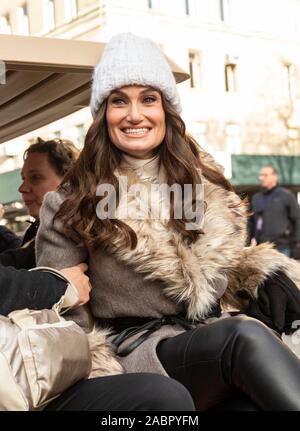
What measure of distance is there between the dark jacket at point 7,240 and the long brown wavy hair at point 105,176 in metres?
1.13

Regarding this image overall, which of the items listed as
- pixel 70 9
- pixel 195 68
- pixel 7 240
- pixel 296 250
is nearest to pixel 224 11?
pixel 195 68

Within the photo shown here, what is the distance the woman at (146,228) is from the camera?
2.30 meters

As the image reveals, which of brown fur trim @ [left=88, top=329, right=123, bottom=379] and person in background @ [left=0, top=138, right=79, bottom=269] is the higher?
person in background @ [left=0, top=138, right=79, bottom=269]

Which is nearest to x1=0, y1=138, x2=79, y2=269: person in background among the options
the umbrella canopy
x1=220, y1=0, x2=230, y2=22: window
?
the umbrella canopy

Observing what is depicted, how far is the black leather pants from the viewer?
198cm

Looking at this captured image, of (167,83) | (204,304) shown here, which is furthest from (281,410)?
(167,83)

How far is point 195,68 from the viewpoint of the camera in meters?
20.0

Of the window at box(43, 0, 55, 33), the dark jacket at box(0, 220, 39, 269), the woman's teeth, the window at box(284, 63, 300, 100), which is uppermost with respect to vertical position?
the window at box(43, 0, 55, 33)

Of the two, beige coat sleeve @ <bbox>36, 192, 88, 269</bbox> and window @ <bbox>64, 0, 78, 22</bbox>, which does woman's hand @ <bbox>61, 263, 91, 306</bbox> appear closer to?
beige coat sleeve @ <bbox>36, 192, 88, 269</bbox>

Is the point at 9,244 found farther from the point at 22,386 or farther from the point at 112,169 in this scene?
the point at 22,386

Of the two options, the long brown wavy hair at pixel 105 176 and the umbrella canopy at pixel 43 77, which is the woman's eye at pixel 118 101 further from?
the umbrella canopy at pixel 43 77

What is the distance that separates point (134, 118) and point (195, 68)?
1797 cm

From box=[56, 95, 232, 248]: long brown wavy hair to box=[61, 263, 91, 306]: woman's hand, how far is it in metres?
0.10
